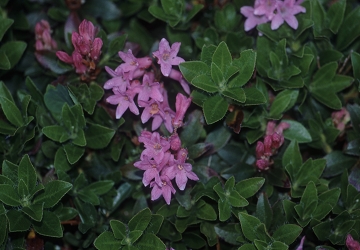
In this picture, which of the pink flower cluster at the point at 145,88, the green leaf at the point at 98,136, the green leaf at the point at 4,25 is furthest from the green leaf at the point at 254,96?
the green leaf at the point at 4,25

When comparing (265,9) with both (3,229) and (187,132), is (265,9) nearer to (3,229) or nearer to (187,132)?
(187,132)

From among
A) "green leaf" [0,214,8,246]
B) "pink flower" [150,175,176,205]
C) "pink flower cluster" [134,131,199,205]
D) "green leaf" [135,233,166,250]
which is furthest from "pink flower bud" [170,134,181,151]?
"green leaf" [0,214,8,246]

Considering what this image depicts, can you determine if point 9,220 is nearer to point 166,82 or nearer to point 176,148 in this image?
point 176,148

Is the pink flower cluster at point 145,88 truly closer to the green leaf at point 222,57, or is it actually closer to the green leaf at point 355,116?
the green leaf at point 222,57

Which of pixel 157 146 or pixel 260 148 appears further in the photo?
pixel 260 148

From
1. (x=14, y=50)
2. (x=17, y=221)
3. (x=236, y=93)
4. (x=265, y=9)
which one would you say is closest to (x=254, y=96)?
(x=236, y=93)

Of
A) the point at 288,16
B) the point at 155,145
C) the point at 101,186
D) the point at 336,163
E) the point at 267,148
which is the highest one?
the point at 288,16

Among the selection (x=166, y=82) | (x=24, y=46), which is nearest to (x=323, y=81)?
(x=166, y=82)
